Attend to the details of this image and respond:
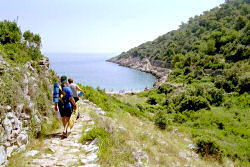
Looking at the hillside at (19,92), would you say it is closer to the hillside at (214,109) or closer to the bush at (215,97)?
the hillside at (214,109)

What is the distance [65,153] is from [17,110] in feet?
5.29

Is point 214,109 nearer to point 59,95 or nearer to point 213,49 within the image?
point 59,95

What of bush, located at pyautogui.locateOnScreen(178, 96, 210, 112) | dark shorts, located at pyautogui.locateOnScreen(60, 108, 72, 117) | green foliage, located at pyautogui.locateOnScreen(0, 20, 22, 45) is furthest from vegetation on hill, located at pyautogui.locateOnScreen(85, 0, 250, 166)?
green foliage, located at pyautogui.locateOnScreen(0, 20, 22, 45)

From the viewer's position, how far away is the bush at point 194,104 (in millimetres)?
18828

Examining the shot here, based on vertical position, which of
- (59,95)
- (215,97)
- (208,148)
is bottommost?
(208,148)

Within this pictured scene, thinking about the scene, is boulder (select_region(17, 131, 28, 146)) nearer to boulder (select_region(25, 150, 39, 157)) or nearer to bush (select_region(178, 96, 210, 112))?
boulder (select_region(25, 150, 39, 157))

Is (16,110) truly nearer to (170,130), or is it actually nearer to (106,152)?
(106,152)

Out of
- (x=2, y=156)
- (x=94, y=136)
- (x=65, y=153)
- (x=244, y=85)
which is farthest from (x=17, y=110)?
(x=244, y=85)

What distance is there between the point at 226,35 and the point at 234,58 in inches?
833

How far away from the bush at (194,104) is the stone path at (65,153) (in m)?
16.4

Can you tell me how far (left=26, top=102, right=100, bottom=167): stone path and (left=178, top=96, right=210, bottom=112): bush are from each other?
16376mm

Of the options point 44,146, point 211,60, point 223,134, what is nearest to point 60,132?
point 44,146

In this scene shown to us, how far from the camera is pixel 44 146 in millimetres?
4602

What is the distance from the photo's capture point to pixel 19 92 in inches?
173
